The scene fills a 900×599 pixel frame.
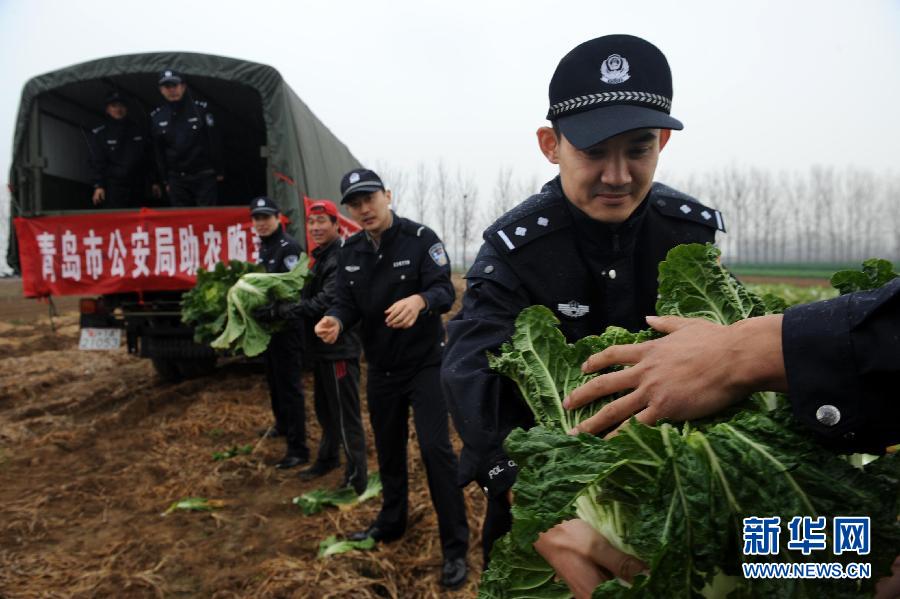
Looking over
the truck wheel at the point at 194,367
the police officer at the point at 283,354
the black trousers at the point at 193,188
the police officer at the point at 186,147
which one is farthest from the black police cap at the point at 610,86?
the truck wheel at the point at 194,367

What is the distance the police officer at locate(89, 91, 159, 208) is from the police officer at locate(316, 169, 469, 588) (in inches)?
206

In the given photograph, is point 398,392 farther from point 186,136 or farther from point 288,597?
point 186,136

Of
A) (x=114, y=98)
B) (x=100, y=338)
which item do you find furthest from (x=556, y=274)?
(x=114, y=98)

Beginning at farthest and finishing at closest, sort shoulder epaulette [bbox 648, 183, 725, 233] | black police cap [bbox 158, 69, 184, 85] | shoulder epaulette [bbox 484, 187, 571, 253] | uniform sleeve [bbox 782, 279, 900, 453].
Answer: black police cap [bbox 158, 69, 184, 85]
shoulder epaulette [bbox 648, 183, 725, 233]
shoulder epaulette [bbox 484, 187, 571, 253]
uniform sleeve [bbox 782, 279, 900, 453]

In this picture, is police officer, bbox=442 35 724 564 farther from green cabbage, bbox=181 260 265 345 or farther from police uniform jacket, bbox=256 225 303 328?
green cabbage, bbox=181 260 265 345

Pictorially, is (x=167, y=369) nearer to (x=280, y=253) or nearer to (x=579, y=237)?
(x=280, y=253)

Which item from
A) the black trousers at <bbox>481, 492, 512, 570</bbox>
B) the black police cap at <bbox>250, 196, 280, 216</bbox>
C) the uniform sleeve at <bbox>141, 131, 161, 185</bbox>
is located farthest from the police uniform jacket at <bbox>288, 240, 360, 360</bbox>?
the uniform sleeve at <bbox>141, 131, 161, 185</bbox>

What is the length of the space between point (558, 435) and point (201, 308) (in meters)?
5.45

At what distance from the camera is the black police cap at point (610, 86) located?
152cm

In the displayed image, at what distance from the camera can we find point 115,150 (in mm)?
7555

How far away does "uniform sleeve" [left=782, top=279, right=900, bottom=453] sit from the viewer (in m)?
0.91

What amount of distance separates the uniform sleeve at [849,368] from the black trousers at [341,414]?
392cm

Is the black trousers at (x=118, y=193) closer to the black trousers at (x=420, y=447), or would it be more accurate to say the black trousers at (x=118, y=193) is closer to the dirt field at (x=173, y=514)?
the dirt field at (x=173, y=514)

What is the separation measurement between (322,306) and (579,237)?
3456 millimetres
